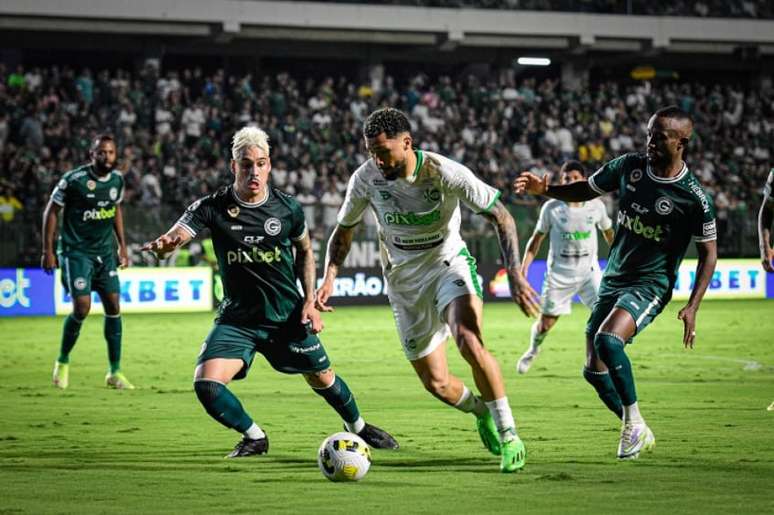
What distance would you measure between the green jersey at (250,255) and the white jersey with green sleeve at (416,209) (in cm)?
61

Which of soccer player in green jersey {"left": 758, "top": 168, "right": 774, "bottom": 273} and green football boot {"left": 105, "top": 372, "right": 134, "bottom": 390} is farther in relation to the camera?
green football boot {"left": 105, "top": 372, "right": 134, "bottom": 390}

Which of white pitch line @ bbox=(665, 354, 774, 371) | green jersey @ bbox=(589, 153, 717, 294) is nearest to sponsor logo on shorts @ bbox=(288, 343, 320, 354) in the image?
green jersey @ bbox=(589, 153, 717, 294)

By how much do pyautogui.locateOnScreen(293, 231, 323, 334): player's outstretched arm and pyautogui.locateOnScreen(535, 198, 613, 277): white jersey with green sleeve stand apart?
686 cm

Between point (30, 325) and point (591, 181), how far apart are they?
16.5 metres

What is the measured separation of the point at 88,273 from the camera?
13.8 meters

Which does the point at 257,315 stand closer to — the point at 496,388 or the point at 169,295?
the point at 496,388

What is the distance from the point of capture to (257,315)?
9.00 metres

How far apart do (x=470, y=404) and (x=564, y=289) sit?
7.06 meters

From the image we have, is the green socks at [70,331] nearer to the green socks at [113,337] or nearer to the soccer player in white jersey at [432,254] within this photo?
the green socks at [113,337]

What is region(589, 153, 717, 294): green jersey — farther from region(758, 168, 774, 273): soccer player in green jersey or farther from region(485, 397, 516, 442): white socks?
region(758, 168, 774, 273): soccer player in green jersey

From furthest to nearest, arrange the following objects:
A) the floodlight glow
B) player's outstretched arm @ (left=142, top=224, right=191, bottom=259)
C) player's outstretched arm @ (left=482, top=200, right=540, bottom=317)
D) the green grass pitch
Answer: the floodlight glow < player's outstretched arm @ (left=142, top=224, right=191, bottom=259) < player's outstretched arm @ (left=482, top=200, right=540, bottom=317) < the green grass pitch

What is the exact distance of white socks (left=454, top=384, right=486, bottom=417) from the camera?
28.9 feet

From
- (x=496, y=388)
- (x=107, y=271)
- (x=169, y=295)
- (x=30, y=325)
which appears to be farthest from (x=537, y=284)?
(x=496, y=388)

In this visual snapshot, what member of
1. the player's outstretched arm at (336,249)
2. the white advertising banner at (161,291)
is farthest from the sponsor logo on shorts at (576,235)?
the white advertising banner at (161,291)
